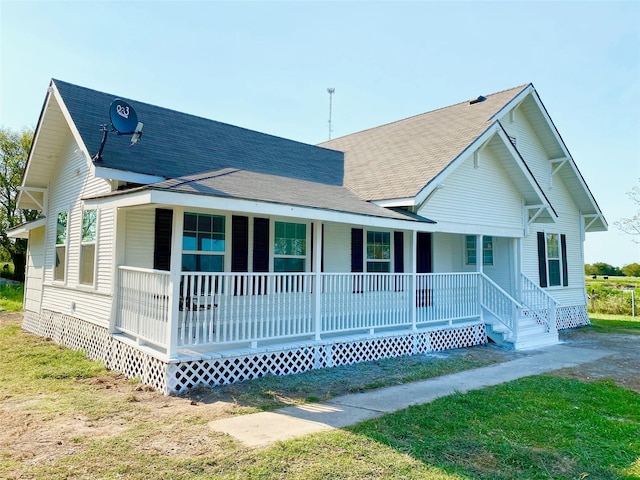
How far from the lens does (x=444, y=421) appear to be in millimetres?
5270

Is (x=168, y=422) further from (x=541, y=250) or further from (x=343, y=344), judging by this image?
(x=541, y=250)

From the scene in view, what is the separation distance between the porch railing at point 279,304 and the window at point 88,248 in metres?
1.72

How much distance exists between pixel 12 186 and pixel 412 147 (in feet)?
91.6

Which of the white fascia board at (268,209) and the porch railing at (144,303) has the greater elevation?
the white fascia board at (268,209)

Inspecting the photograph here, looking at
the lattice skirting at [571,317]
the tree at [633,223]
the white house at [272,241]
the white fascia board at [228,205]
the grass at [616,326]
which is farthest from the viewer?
the tree at [633,223]

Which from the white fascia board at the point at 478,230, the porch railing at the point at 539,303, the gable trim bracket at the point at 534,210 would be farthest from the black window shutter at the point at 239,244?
the gable trim bracket at the point at 534,210

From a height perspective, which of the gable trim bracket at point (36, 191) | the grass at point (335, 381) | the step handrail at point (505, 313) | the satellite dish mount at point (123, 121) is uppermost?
the satellite dish mount at point (123, 121)

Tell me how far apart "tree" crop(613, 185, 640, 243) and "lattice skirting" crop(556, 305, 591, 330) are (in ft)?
51.2

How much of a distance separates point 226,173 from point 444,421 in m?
5.94

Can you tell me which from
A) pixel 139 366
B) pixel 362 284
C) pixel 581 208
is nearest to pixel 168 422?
pixel 139 366

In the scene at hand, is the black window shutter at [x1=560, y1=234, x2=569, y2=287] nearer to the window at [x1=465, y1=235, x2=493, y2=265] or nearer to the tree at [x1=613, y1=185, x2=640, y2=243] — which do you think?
the window at [x1=465, y1=235, x2=493, y2=265]

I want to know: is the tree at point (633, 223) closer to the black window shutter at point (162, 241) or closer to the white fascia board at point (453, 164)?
the white fascia board at point (453, 164)

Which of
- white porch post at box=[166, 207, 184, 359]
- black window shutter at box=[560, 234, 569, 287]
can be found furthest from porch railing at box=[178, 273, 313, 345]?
black window shutter at box=[560, 234, 569, 287]

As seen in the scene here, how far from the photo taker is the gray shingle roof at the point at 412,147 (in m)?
10.7
